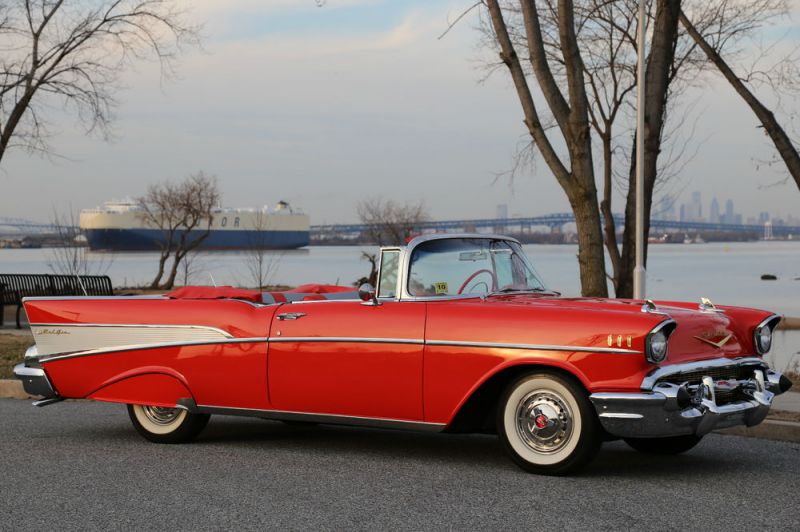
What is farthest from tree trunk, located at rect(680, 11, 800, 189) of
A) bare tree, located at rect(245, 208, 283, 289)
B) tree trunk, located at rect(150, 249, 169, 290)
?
tree trunk, located at rect(150, 249, 169, 290)

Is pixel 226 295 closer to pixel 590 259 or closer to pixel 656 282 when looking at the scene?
pixel 590 259

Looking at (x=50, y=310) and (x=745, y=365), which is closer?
(x=745, y=365)

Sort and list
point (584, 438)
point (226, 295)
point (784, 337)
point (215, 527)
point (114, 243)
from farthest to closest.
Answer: point (114, 243) → point (784, 337) → point (226, 295) → point (584, 438) → point (215, 527)

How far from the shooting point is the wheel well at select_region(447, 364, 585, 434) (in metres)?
6.45

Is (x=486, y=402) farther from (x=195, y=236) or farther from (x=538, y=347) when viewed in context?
(x=195, y=236)

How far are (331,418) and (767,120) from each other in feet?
47.1

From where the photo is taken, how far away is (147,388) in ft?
25.0

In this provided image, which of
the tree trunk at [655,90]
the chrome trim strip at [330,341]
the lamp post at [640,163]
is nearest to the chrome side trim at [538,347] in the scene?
the chrome trim strip at [330,341]

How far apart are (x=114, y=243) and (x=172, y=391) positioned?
11207cm

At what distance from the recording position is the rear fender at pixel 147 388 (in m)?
7.53

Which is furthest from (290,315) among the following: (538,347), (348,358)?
(538,347)

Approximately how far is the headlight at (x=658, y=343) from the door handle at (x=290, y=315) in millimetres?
2336

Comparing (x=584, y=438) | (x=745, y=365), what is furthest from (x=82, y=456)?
(x=745, y=365)

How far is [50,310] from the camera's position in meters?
7.92
